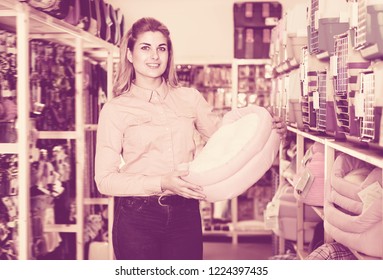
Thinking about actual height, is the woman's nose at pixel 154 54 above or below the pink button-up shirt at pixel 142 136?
above

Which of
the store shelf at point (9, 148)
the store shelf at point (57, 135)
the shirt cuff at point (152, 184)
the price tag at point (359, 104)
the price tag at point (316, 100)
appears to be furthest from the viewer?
the store shelf at point (57, 135)

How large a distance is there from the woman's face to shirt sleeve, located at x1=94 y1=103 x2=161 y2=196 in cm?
16

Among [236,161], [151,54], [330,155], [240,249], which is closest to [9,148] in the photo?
[151,54]

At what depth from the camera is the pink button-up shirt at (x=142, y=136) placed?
170cm

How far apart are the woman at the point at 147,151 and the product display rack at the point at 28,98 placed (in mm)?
370

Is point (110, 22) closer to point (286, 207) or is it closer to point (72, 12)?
point (72, 12)

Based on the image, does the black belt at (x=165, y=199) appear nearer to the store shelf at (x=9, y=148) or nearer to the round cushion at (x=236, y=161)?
the round cushion at (x=236, y=161)

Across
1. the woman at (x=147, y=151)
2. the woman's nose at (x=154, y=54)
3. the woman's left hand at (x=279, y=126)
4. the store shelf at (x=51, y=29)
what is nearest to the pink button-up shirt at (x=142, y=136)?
the woman at (x=147, y=151)

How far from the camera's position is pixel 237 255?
4156 mm

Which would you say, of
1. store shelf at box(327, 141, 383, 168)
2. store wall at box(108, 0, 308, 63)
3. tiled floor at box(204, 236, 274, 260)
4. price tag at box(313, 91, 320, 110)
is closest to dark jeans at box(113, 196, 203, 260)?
store shelf at box(327, 141, 383, 168)

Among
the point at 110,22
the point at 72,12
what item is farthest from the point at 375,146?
the point at 110,22

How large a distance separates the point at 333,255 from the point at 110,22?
220 cm

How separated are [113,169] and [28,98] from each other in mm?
515

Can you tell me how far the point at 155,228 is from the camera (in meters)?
1.71
